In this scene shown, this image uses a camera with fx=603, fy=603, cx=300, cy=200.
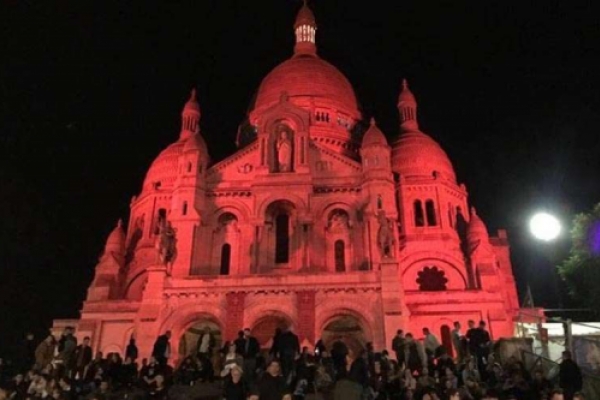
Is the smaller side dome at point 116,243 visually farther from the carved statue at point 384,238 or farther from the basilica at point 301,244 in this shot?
the carved statue at point 384,238

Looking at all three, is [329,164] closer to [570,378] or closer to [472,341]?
[472,341]

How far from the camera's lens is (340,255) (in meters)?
35.0

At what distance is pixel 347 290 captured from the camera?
29906mm

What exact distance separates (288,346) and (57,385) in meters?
7.34

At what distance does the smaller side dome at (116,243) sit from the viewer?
42.6 m

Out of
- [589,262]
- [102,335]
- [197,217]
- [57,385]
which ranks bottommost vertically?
[57,385]

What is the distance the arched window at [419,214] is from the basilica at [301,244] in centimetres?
19

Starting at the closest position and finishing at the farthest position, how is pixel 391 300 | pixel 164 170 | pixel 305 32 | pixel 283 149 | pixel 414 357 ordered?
1. pixel 414 357
2. pixel 391 300
3. pixel 283 149
4. pixel 164 170
5. pixel 305 32

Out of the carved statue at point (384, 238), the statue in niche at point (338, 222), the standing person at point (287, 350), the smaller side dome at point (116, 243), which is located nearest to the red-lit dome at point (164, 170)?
the smaller side dome at point (116, 243)

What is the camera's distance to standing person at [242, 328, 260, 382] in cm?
1920

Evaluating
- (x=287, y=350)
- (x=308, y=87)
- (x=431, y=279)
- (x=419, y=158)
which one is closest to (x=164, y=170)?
(x=308, y=87)

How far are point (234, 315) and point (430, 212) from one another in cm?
1896

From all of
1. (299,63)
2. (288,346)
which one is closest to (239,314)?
(288,346)

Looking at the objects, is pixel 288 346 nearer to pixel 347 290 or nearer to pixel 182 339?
pixel 347 290
